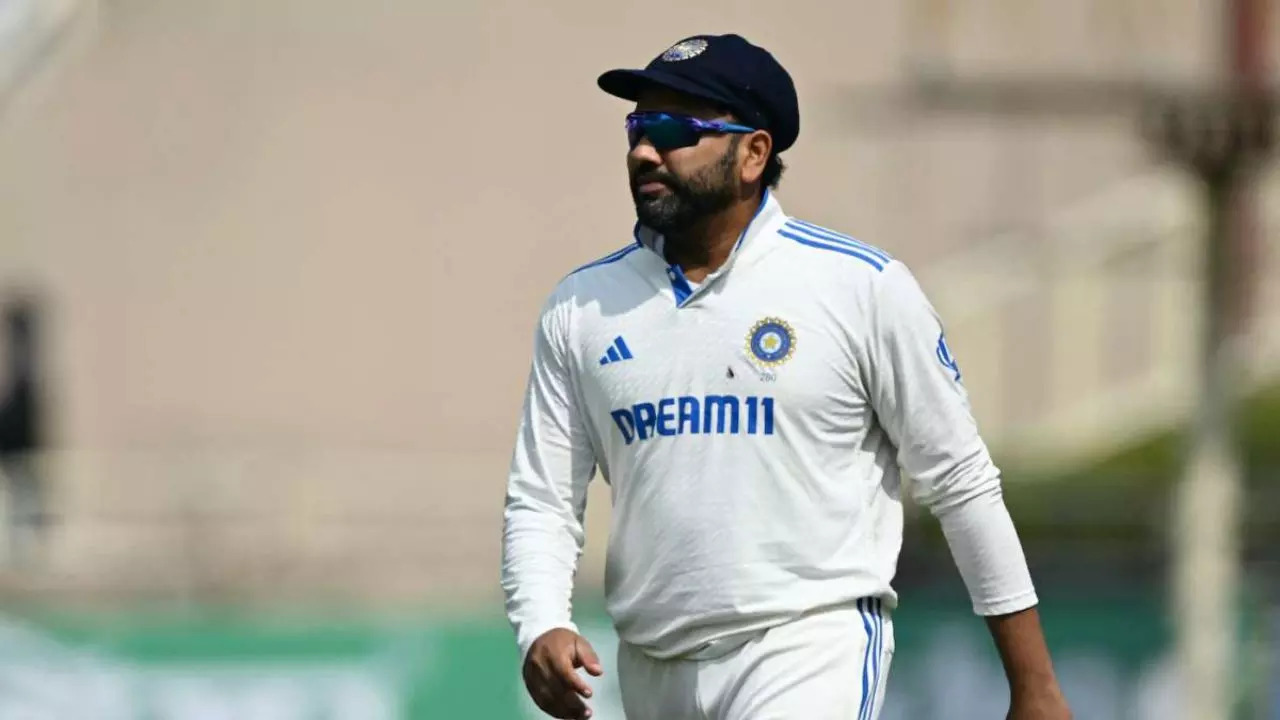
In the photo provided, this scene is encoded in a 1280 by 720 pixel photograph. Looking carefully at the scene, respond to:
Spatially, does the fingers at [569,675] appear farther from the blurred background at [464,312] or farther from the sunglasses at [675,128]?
the blurred background at [464,312]

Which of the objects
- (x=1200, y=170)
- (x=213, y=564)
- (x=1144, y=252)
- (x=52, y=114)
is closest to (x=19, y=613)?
(x=213, y=564)

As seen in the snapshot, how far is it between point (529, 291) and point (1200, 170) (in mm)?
9395

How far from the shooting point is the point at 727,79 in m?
4.54

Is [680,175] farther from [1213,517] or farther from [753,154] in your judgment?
[1213,517]

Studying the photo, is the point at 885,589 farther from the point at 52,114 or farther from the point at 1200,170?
the point at 52,114

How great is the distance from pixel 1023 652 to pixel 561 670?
80 cm

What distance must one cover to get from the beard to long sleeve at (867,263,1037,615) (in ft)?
1.10

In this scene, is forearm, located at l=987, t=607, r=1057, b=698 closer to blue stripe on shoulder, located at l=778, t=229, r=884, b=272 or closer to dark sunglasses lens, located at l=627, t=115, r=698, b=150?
blue stripe on shoulder, located at l=778, t=229, r=884, b=272

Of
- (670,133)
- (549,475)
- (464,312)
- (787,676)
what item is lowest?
(464,312)

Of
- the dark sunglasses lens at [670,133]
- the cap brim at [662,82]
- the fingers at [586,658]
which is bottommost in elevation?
the fingers at [586,658]

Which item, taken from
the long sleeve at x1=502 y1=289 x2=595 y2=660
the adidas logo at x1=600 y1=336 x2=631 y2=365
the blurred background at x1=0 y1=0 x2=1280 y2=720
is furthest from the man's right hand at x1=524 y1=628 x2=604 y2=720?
the blurred background at x1=0 y1=0 x2=1280 y2=720

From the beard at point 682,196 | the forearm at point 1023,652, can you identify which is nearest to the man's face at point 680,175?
the beard at point 682,196

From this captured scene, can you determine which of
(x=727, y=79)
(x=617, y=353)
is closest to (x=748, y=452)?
(x=617, y=353)

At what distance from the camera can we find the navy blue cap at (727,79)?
452 centimetres
